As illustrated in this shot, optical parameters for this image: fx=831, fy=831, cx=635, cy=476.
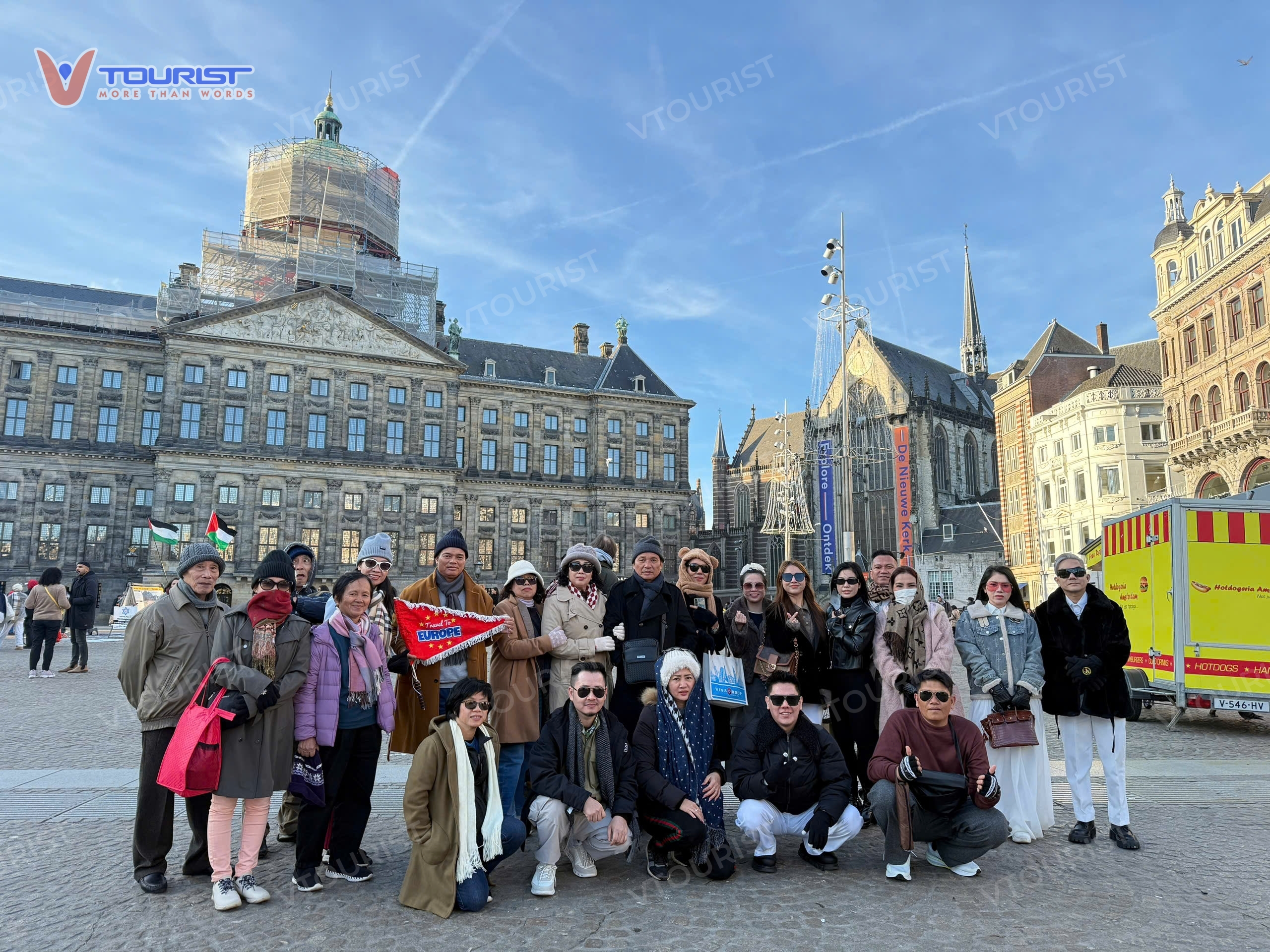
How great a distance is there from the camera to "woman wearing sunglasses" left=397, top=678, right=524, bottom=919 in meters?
4.76

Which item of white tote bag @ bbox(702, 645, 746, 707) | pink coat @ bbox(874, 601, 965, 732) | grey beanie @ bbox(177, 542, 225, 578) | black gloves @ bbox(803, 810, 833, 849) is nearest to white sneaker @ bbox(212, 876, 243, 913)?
grey beanie @ bbox(177, 542, 225, 578)

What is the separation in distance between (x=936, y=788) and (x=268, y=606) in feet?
14.3

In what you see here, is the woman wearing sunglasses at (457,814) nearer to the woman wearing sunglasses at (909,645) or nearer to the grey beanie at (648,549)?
the grey beanie at (648,549)

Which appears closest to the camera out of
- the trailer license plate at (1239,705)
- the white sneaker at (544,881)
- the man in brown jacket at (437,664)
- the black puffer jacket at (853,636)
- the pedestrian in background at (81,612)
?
the white sneaker at (544,881)

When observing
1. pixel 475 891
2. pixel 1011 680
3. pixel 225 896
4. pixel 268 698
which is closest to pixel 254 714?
pixel 268 698

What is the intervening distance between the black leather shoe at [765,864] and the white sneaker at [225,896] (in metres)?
3.14

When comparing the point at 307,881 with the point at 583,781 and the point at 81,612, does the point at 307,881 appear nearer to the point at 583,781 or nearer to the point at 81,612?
the point at 583,781

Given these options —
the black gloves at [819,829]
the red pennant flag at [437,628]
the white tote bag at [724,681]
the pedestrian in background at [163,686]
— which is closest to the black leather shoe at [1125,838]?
the black gloves at [819,829]

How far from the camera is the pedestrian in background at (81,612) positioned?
16.7 meters

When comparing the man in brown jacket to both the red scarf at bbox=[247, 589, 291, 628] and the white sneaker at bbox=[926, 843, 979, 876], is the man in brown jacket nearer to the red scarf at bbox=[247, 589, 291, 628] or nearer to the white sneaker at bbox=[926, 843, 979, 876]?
the red scarf at bbox=[247, 589, 291, 628]

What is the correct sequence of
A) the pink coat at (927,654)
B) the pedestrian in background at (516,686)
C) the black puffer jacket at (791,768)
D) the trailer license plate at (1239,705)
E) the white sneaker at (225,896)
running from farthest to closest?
the trailer license plate at (1239,705), the pink coat at (927,654), the pedestrian in background at (516,686), the black puffer jacket at (791,768), the white sneaker at (225,896)

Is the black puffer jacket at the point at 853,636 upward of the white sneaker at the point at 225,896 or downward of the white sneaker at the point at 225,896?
upward

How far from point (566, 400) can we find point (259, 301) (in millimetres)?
19863

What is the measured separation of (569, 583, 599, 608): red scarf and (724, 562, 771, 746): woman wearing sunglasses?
1.09 m
